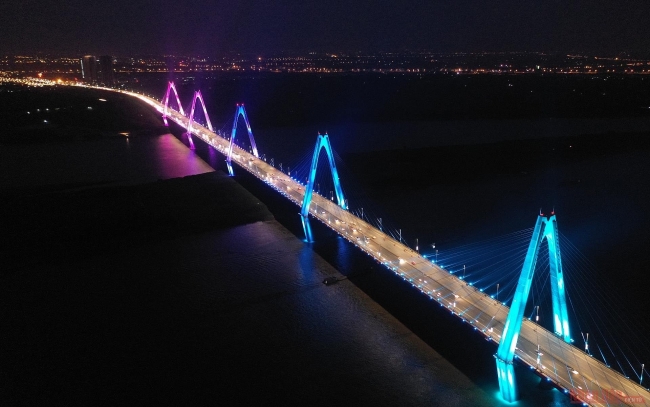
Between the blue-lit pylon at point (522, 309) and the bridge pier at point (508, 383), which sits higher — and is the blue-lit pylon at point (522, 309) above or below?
above

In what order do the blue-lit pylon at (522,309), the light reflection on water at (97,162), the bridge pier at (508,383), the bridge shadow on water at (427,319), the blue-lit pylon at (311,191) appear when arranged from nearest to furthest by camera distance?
1. the blue-lit pylon at (522,309)
2. the bridge pier at (508,383)
3. the bridge shadow on water at (427,319)
4. the blue-lit pylon at (311,191)
5. the light reflection on water at (97,162)

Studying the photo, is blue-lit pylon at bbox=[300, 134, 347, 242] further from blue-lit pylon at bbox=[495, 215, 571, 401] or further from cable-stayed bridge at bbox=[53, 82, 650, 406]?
blue-lit pylon at bbox=[495, 215, 571, 401]

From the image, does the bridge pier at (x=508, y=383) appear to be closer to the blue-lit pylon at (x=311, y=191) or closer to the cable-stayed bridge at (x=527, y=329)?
the cable-stayed bridge at (x=527, y=329)

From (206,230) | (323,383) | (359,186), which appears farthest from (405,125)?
(323,383)

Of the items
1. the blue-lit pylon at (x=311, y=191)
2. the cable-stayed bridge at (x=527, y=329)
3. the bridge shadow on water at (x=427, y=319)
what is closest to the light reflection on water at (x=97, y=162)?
the blue-lit pylon at (x=311, y=191)

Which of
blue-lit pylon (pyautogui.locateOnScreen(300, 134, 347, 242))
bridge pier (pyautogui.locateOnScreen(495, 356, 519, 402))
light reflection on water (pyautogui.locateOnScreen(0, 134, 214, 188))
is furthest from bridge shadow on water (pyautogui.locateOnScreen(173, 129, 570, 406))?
light reflection on water (pyautogui.locateOnScreen(0, 134, 214, 188))

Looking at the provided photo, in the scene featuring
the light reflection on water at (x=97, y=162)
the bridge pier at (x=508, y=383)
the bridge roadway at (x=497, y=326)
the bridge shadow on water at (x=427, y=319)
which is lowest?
the light reflection on water at (x=97, y=162)

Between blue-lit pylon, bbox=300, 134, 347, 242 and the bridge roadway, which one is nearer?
the bridge roadway
